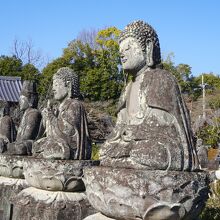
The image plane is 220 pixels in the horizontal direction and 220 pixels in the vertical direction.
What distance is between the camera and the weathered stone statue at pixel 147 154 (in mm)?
3182

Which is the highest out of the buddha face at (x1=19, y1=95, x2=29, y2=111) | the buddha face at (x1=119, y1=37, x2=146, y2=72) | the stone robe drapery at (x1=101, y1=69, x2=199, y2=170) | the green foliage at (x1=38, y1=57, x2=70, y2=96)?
the green foliage at (x1=38, y1=57, x2=70, y2=96)

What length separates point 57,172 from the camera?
4.97m

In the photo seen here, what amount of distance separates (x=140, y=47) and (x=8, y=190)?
3.57 metres

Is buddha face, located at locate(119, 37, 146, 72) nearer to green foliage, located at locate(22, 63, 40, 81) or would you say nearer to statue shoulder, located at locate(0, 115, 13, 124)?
statue shoulder, located at locate(0, 115, 13, 124)

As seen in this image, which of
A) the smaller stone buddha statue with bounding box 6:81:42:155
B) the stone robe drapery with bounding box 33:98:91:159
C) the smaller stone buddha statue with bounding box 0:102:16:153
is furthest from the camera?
the smaller stone buddha statue with bounding box 0:102:16:153

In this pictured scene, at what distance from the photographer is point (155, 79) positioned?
12.2 ft

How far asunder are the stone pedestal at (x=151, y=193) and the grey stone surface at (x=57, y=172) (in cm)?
167

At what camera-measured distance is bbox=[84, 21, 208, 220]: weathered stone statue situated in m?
3.18

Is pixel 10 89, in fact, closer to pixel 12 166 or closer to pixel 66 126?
pixel 12 166

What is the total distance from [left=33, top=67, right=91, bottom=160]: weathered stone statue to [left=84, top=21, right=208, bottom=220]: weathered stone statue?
1344 mm

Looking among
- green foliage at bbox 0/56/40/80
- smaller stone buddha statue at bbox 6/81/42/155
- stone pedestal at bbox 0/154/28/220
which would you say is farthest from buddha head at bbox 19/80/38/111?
green foliage at bbox 0/56/40/80

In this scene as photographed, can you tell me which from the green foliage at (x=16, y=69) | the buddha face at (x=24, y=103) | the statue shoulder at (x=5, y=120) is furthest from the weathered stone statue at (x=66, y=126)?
the green foliage at (x=16, y=69)

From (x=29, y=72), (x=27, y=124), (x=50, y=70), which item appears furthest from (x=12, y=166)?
(x=29, y=72)

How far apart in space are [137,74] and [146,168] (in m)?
1.05
